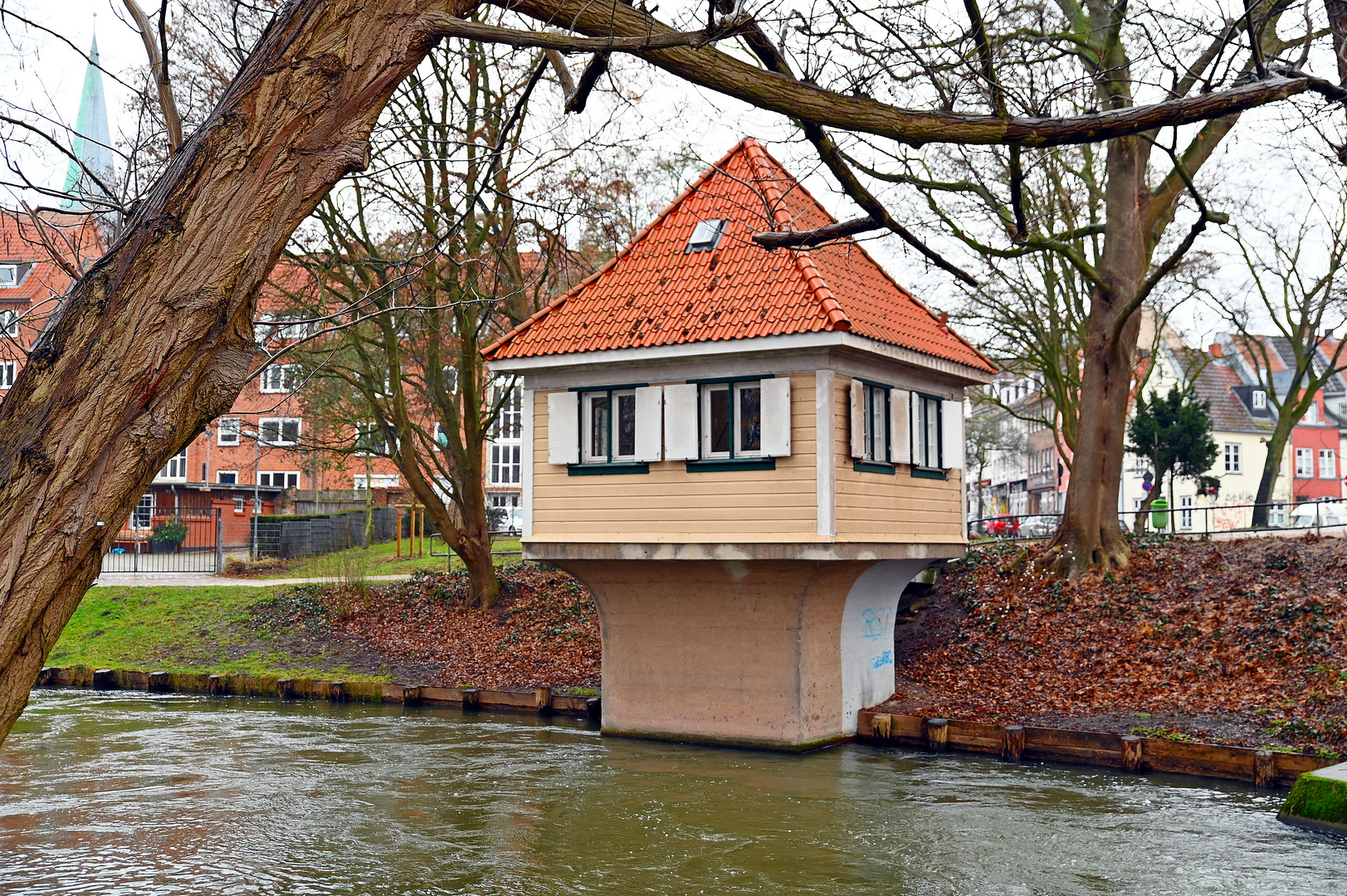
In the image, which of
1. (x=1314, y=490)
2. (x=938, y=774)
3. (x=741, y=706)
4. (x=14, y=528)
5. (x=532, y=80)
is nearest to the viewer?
(x=14, y=528)

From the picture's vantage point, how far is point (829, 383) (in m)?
16.5

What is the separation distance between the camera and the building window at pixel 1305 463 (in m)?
64.9

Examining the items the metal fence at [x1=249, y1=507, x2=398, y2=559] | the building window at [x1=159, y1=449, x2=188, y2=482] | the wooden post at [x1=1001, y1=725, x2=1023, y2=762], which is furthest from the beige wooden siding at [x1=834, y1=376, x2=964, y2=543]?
the building window at [x1=159, y1=449, x2=188, y2=482]

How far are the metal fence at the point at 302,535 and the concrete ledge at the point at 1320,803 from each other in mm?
31463

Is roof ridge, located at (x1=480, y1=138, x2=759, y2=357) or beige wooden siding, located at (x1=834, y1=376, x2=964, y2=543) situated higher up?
roof ridge, located at (x1=480, y1=138, x2=759, y2=357)

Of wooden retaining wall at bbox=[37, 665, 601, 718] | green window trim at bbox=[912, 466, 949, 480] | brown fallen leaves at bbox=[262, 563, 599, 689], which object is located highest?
green window trim at bbox=[912, 466, 949, 480]

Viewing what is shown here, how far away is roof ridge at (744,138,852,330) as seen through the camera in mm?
15992

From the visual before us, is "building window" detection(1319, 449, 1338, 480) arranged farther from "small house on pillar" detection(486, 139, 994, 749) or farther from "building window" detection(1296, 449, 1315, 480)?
"small house on pillar" detection(486, 139, 994, 749)

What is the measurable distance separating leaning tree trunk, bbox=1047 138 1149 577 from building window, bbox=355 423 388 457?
14340 mm

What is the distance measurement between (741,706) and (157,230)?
50.0 feet

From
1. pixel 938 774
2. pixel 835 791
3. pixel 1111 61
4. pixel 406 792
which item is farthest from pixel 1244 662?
pixel 406 792

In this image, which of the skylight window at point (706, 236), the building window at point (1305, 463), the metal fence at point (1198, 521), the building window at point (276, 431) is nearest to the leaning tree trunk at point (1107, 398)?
the metal fence at point (1198, 521)

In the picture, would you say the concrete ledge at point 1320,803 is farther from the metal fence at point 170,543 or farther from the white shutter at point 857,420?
the metal fence at point 170,543

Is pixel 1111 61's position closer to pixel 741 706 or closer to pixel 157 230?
pixel 741 706
